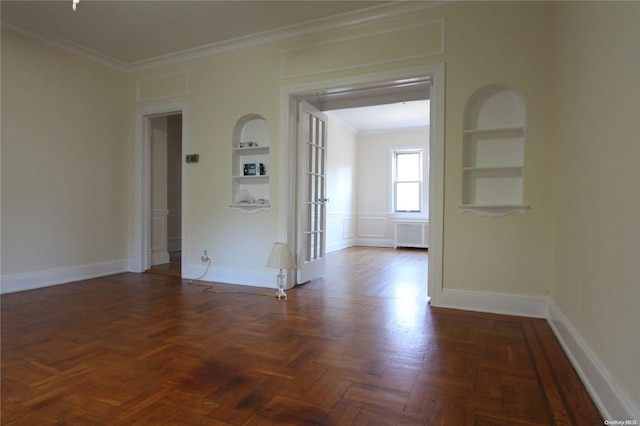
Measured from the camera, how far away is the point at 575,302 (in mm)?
2234

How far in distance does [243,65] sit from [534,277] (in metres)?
3.85

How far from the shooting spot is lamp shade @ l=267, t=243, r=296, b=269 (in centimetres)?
378

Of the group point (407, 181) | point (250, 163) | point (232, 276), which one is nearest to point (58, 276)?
point (232, 276)

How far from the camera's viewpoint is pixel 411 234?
858 centimetres

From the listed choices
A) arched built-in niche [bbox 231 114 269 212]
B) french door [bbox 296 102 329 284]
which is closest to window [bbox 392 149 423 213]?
french door [bbox 296 102 329 284]

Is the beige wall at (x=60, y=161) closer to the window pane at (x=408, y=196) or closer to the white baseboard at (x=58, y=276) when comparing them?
the white baseboard at (x=58, y=276)

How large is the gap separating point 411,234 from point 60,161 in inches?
271

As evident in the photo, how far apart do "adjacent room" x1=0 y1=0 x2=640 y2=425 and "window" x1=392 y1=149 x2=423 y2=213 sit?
3385 millimetres

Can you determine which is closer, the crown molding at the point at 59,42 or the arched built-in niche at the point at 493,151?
the arched built-in niche at the point at 493,151

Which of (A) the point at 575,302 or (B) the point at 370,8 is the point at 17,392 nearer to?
(A) the point at 575,302

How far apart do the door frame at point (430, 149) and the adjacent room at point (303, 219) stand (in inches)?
0.9

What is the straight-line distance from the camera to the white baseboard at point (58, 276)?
3.90 m

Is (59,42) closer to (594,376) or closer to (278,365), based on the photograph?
(278,365)

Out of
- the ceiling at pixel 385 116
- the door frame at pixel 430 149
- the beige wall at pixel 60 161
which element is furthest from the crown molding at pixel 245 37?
the ceiling at pixel 385 116
